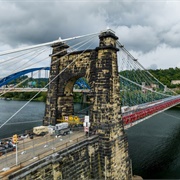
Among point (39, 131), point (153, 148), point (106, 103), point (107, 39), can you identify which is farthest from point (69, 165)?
point (153, 148)

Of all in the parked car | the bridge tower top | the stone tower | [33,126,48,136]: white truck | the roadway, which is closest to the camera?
the roadway

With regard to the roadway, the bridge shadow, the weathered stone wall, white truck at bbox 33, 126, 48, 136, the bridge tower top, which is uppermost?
the bridge tower top

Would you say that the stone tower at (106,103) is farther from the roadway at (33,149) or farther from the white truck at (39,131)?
the white truck at (39,131)

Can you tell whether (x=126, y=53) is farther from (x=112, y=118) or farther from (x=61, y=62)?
(x=112, y=118)

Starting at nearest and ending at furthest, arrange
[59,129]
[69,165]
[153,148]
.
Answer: [69,165], [59,129], [153,148]

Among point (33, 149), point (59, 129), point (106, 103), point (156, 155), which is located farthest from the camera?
point (156, 155)

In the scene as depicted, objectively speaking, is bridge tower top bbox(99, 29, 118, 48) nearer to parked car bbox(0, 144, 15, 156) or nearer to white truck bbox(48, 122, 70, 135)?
white truck bbox(48, 122, 70, 135)

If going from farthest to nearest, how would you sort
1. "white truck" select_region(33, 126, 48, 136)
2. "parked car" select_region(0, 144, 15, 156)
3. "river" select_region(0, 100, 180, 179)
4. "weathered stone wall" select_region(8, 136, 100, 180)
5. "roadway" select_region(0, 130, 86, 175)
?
"river" select_region(0, 100, 180, 179), "white truck" select_region(33, 126, 48, 136), "parked car" select_region(0, 144, 15, 156), "roadway" select_region(0, 130, 86, 175), "weathered stone wall" select_region(8, 136, 100, 180)

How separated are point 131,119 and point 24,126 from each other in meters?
25.2

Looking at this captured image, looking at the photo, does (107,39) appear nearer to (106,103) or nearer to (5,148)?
(106,103)

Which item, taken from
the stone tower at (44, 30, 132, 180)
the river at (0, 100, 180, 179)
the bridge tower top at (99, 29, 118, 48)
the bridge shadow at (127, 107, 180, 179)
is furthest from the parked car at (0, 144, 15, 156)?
the bridge shadow at (127, 107, 180, 179)

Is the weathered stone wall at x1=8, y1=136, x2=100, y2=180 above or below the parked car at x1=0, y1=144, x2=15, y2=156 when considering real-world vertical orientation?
below

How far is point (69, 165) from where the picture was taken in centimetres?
1266

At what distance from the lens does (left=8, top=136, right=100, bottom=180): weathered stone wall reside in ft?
34.1
